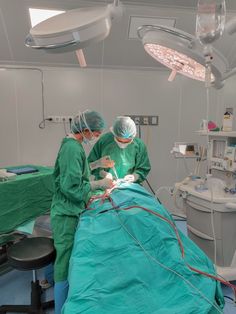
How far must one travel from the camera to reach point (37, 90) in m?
3.08

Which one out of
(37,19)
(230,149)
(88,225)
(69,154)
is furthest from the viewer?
(37,19)

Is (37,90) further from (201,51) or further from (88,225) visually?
(201,51)

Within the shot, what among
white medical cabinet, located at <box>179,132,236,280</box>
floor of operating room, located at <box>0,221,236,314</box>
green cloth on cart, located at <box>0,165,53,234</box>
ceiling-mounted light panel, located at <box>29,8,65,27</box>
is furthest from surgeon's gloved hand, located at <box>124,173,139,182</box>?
ceiling-mounted light panel, located at <box>29,8,65,27</box>

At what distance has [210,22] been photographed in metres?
1.00

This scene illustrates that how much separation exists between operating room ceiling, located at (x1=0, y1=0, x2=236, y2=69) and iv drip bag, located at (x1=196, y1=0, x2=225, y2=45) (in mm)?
1234

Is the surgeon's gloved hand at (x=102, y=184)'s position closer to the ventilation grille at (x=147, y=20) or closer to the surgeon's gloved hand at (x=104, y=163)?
the surgeon's gloved hand at (x=104, y=163)

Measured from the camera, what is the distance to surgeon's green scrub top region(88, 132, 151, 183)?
7.54 ft

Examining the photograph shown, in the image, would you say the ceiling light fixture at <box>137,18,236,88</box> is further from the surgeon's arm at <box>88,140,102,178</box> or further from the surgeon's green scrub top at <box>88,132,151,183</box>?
the surgeon's arm at <box>88,140,102,178</box>

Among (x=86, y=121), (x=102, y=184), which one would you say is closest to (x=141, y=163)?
(x=102, y=184)

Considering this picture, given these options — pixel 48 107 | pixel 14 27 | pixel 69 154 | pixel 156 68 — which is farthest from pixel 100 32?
pixel 156 68

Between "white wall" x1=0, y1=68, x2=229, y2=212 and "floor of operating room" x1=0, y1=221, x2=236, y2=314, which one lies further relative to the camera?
"white wall" x1=0, y1=68, x2=229, y2=212

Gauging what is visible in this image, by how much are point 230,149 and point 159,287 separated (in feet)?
4.49

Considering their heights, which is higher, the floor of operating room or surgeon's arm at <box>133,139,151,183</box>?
surgeon's arm at <box>133,139,151,183</box>

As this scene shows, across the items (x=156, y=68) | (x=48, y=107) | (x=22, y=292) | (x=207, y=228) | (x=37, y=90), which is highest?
(x=156, y=68)
